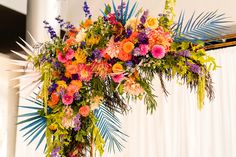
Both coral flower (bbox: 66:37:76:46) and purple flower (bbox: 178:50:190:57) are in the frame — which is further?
coral flower (bbox: 66:37:76:46)

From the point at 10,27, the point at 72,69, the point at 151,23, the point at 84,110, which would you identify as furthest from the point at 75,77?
the point at 10,27

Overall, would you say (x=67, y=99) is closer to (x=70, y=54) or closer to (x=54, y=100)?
(x=54, y=100)

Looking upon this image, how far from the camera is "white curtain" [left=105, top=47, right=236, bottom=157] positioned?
10.2 ft

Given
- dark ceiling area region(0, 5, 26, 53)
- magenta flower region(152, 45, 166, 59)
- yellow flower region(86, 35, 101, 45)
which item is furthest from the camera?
dark ceiling area region(0, 5, 26, 53)

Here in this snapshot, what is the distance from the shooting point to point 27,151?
3.13 metres

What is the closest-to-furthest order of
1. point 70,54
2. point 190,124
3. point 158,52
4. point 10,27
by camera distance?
point 158,52
point 70,54
point 190,124
point 10,27

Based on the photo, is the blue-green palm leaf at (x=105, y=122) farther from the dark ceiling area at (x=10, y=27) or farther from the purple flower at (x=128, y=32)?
the dark ceiling area at (x=10, y=27)

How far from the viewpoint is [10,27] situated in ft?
14.6

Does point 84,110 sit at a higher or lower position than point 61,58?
lower

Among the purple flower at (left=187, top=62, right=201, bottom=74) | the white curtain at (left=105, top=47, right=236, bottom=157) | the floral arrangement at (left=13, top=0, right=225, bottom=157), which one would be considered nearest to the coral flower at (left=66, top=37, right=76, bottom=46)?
the floral arrangement at (left=13, top=0, right=225, bottom=157)

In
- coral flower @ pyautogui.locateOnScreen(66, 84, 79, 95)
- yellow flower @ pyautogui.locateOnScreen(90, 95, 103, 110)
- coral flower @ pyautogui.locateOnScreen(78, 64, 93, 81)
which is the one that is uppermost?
coral flower @ pyautogui.locateOnScreen(78, 64, 93, 81)

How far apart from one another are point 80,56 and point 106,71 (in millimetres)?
120

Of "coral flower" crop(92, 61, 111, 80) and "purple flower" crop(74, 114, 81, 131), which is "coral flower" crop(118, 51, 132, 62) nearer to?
"coral flower" crop(92, 61, 111, 80)

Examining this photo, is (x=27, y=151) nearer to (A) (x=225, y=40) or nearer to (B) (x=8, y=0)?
(B) (x=8, y=0)
